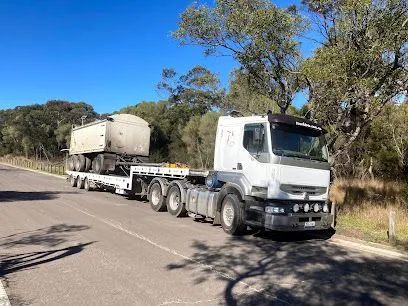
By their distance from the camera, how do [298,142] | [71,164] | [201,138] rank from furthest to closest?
1. [201,138]
2. [71,164]
3. [298,142]

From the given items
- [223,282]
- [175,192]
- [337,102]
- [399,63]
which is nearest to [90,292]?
[223,282]

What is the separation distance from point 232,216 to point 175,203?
3.76 metres

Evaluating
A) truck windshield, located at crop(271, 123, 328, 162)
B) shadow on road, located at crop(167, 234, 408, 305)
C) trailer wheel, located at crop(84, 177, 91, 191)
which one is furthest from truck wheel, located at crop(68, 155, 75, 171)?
truck windshield, located at crop(271, 123, 328, 162)

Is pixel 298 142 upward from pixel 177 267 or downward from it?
upward

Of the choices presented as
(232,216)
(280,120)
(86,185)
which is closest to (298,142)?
(280,120)

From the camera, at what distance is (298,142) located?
11.7 m

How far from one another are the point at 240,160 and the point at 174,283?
216 inches

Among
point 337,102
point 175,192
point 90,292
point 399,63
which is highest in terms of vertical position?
point 399,63

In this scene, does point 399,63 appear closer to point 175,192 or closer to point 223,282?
point 175,192

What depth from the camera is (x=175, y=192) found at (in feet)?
50.9

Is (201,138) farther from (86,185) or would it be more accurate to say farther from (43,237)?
(43,237)

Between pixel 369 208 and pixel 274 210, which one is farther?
pixel 369 208

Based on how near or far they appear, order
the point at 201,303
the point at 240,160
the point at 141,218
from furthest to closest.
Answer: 1. the point at 141,218
2. the point at 240,160
3. the point at 201,303

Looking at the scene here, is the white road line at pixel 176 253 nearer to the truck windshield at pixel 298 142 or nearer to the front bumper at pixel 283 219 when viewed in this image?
the front bumper at pixel 283 219
